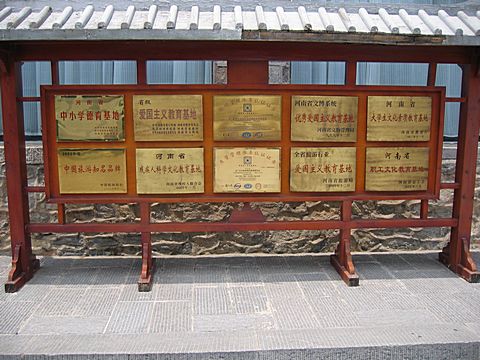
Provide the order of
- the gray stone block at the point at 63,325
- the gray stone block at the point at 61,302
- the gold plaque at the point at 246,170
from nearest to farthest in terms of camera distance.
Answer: the gray stone block at the point at 63,325
the gray stone block at the point at 61,302
the gold plaque at the point at 246,170

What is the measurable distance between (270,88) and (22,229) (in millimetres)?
2699

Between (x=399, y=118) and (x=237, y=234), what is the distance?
7.99ft

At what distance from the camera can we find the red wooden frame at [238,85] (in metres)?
4.06

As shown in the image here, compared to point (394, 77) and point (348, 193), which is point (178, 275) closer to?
point (348, 193)

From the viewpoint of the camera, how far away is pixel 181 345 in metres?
3.21

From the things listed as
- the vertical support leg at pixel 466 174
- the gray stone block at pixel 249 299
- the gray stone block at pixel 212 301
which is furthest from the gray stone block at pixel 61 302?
the vertical support leg at pixel 466 174

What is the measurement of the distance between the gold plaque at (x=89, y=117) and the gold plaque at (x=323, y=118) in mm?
1628

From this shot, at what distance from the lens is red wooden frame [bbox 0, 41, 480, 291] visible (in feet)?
13.3

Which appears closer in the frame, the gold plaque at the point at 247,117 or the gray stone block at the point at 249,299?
the gray stone block at the point at 249,299

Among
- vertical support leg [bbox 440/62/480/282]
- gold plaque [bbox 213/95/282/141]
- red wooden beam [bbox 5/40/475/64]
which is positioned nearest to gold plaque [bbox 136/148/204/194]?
Answer: gold plaque [bbox 213/95/282/141]

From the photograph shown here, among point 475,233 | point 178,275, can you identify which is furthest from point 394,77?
point 178,275

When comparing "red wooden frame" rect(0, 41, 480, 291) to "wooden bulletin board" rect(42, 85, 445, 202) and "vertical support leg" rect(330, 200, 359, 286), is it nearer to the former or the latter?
"vertical support leg" rect(330, 200, 359, 286)

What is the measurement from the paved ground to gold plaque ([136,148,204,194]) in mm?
922

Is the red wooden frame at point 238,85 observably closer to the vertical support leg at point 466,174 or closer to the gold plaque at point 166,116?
the vertical support leg at point 466,174
